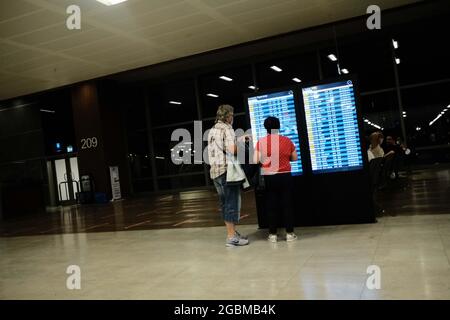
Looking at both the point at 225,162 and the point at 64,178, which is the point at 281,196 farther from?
the point at 64,178

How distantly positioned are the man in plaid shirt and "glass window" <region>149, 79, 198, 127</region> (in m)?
10.3

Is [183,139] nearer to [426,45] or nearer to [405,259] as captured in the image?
[426,45]

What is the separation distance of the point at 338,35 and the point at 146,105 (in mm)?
7343

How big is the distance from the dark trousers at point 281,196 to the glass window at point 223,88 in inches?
389

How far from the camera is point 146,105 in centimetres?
1498

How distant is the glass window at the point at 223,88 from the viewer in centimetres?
1388

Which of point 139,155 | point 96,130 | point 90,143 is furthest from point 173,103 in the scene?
point 90,143

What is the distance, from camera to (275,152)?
13.6 ft

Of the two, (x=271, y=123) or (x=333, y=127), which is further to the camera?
(x=333, y=127)

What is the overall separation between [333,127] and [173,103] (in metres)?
11.1

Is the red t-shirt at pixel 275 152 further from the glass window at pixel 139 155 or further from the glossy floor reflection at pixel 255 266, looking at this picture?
the glass window at pixel 139 155
